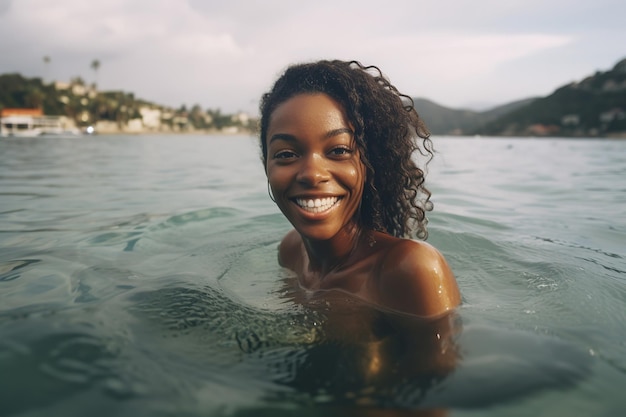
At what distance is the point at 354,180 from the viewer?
2.87 m

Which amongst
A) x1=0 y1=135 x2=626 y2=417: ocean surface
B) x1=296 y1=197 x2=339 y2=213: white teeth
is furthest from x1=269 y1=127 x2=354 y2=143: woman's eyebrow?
x1=0 y1=135 x2=626 y2=417: ocean surface

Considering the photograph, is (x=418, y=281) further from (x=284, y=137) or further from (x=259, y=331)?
(x=284, y=137)

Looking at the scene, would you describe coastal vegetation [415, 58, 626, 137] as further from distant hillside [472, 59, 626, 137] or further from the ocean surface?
the ocean surface

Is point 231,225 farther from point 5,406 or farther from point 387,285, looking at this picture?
point 5,406

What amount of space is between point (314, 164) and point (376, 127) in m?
0.65

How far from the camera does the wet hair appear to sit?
9.68 feet

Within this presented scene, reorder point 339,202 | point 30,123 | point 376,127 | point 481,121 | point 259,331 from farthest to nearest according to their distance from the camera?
point 481,121, point 30,123, point 376,127, point 339,202, point 259,331

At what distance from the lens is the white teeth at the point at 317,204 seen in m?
2.78

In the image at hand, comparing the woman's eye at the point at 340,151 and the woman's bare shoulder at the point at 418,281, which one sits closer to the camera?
the woman's bare shoulder at the point at 418,281

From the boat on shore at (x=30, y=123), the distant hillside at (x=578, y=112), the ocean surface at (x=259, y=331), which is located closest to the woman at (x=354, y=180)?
the ocean surface at (x=259, y=331)

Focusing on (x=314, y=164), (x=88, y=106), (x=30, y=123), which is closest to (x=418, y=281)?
(x=314, y=164)

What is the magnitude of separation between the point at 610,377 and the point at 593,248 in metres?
3.35

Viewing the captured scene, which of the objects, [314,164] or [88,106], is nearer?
[314,164]

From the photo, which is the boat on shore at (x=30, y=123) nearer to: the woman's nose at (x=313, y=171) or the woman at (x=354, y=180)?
the woman at (x=354, y=180)
